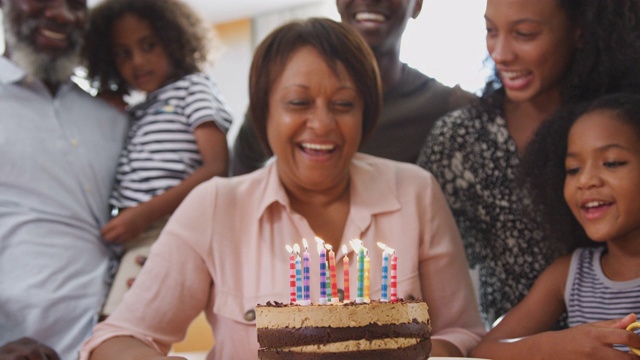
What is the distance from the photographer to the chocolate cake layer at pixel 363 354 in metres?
1.32

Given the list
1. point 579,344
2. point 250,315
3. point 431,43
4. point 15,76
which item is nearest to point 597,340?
point 579,344

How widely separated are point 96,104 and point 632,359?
2165 mm

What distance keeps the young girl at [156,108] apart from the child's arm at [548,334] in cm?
127

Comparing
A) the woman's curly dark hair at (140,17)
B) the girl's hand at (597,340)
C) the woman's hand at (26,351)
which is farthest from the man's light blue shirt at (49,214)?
the girl's hand at (597,340)

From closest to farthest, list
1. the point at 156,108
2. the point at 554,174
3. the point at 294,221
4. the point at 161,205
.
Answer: the point at 294,221, the point at 554,174, the point at 161,205, the point at 156,108

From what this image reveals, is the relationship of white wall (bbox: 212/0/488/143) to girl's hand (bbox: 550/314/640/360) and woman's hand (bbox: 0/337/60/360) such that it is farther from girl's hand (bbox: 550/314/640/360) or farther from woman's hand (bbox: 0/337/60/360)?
woman's hand (bbox: 0/337/60/360)

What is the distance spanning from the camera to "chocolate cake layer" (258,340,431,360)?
1324 millimetres

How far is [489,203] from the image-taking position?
8.19 feet

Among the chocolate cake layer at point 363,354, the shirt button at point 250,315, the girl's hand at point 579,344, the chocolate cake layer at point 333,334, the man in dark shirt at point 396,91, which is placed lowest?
the shirt button at point 250,315

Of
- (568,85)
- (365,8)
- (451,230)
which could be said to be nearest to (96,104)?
(365,8)

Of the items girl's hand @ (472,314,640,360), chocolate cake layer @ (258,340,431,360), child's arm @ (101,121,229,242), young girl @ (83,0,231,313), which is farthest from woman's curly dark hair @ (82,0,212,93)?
chocolate cake layer @ (258,340,431,360)

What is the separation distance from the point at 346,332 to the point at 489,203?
4.19 ft

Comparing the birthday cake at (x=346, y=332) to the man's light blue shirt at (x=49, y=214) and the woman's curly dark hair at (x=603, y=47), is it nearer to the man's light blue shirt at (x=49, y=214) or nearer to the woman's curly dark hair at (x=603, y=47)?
the woman's curly dark hair at (x=603, y=47)

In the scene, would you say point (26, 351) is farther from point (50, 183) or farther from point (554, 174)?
point (554, 174)
